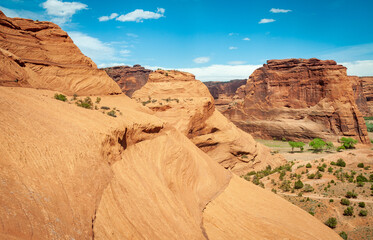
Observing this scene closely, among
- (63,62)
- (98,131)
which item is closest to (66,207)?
(98,131)

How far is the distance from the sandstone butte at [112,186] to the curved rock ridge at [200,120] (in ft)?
36.0

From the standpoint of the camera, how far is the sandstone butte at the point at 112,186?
14.2ft

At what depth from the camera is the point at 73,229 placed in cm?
440

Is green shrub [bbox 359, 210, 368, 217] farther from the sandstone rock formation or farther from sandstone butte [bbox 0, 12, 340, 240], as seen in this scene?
the sandstone rock formation

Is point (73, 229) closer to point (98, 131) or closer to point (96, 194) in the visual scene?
point (96, 194)

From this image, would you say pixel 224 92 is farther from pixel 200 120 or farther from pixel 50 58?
pixel 50 58

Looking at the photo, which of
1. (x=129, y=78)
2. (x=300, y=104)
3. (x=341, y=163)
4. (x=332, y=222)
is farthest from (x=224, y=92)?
(x=332, y=222)

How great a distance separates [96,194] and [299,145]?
39486 mm

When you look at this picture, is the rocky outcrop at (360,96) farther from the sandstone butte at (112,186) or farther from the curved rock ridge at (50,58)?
the curved rock ridge at (50,58)

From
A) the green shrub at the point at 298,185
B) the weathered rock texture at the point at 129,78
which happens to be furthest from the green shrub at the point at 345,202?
the weathered rock texture at the point at 129,78

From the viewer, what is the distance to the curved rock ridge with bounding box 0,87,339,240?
170 inches

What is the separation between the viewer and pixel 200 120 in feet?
81.4

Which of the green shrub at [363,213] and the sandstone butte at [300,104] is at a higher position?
the sandstone butte at [300,104]

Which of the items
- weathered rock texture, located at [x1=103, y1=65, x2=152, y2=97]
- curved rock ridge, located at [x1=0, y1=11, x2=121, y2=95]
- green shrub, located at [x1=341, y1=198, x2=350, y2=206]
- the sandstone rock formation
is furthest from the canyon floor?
the sandstone rock formation
